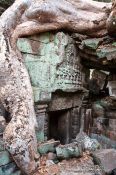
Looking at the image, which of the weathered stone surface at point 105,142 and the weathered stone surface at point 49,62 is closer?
the weathered stone surface at point 49,62

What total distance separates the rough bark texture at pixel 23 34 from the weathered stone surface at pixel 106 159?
1.09 m

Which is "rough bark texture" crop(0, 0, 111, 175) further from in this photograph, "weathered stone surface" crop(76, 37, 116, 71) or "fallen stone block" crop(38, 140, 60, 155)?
"fallen stone block" crop(38, 140, 60, 155)

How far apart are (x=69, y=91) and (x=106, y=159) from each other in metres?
2.08

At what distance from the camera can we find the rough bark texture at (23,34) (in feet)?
13.0

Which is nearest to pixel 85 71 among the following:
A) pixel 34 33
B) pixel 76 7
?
pixel 76 7

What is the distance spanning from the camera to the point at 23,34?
203 inches

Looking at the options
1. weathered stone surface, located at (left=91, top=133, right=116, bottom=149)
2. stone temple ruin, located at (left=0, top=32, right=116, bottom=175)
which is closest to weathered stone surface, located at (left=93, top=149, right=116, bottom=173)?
stone temple ruin, located at (left=0, top=32, right=116, bottom=175)

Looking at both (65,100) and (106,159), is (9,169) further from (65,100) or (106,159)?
(65,100)

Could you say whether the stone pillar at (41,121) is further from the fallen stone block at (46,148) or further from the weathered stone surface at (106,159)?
the weathered stone surface at (106,159)

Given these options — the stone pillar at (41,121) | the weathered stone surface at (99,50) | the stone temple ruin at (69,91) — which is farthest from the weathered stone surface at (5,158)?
the weathered stone surface at (99,50)

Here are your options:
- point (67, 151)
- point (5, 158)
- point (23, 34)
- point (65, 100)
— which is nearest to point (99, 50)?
point (65, 100)

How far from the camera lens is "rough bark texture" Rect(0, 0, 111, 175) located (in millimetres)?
3947

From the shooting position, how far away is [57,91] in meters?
5.83

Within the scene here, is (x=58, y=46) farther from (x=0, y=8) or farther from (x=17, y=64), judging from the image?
(x=0, y=8)
